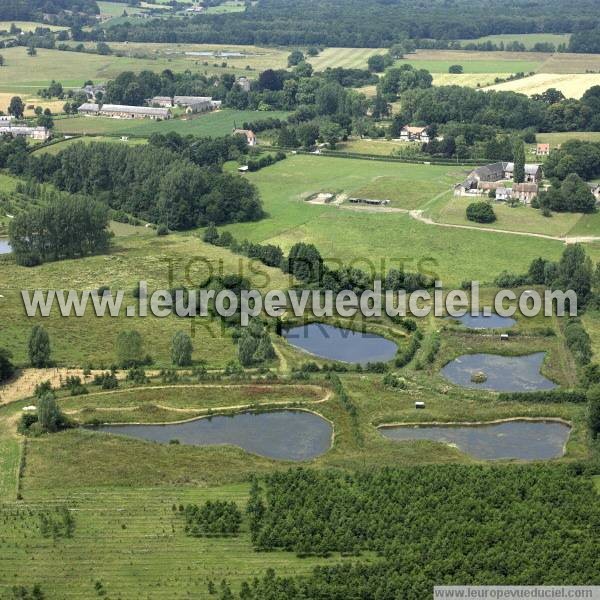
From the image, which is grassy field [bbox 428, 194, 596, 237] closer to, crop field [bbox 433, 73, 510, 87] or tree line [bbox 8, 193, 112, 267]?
tree line [bbox 8, 193, 112, 267]

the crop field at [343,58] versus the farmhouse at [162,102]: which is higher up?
the crop field at [343,58]

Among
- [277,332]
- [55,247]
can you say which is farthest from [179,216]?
[277,332]

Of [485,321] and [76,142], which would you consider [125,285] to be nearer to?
[485,321]

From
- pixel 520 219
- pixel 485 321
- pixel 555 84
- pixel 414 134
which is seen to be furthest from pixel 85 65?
pixel 485 321

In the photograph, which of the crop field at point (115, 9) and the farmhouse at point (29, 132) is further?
the crop field at point (115, 9)

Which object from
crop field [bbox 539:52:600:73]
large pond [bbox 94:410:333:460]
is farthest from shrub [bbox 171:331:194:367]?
crop field [bbox 539:52:600:73]

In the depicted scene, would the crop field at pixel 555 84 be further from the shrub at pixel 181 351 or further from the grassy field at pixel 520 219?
the shrub at pixel 181 351

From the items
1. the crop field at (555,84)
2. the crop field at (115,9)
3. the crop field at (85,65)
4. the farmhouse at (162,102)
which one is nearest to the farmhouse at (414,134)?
the crop field at (555,84)
